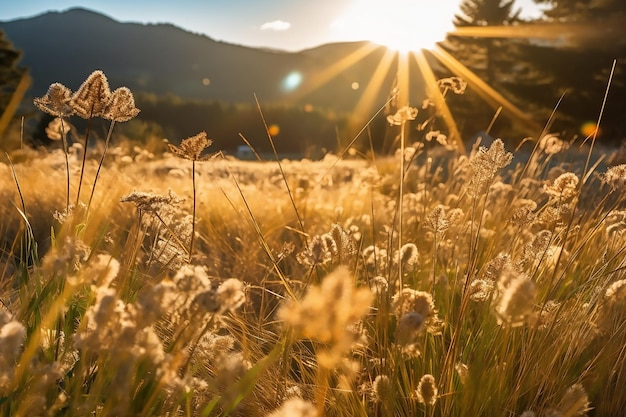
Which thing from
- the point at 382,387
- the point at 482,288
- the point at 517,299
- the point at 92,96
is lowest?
the point at 382,387

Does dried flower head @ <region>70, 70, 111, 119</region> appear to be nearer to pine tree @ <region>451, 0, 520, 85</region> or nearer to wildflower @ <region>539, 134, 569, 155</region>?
wildflower @ <region>539, 134, 569, 155</region>

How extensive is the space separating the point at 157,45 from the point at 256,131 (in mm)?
106232

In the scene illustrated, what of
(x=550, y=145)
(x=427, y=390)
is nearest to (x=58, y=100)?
(x=427, y=390)

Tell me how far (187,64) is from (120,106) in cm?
12690

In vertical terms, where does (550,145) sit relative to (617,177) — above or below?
below

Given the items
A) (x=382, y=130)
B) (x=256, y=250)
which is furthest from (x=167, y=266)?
(x=382, y=130)

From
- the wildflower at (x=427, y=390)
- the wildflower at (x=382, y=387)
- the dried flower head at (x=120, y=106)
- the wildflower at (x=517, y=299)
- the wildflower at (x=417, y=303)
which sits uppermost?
the dried flower head at (x=120, y=106)

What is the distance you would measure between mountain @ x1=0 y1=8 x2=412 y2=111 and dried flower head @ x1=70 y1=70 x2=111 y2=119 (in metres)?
92.7

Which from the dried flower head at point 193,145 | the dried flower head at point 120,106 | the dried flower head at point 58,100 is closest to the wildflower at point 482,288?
Answer: the dried flower head at point 193,145

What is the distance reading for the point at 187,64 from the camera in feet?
399

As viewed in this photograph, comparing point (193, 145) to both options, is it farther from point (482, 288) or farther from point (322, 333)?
point (482, 288)

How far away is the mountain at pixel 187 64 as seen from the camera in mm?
106250

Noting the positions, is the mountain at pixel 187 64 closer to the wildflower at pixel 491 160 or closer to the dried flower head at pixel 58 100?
the wildflower at pixel 491 160

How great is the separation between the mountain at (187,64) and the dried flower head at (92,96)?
9270cm
